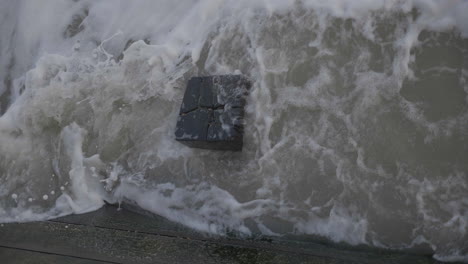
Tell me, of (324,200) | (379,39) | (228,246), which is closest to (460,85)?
(379,39)

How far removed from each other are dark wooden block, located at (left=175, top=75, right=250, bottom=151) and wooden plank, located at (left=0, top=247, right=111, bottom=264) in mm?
1375

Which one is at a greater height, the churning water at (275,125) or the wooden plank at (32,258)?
the churning water at (275,125)

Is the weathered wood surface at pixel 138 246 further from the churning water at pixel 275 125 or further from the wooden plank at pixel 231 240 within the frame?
the churning water at pixel 275 125

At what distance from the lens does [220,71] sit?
4.32 meters

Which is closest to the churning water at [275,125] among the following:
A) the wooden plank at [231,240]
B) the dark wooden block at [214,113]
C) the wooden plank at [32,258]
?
the wooden plank at [231,240]

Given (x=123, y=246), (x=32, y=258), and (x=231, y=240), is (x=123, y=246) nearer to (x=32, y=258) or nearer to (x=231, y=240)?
(x=32, y=258)

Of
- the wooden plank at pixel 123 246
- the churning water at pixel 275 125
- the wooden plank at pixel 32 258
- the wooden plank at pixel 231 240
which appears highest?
the churning water at pixel 275 125

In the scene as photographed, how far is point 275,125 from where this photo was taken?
392 centimetres

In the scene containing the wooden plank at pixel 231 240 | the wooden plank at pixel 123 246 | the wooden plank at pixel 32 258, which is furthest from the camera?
the wooden plank at pixel 32 258

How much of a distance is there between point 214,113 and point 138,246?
134cm

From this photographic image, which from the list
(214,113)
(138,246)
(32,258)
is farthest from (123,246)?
(214,113)

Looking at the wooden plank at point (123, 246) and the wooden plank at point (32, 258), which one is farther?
the wooden plank at point (32, 258)

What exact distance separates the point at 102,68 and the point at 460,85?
3.76m

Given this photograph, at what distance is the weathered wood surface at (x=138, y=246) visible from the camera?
3.29 meters
